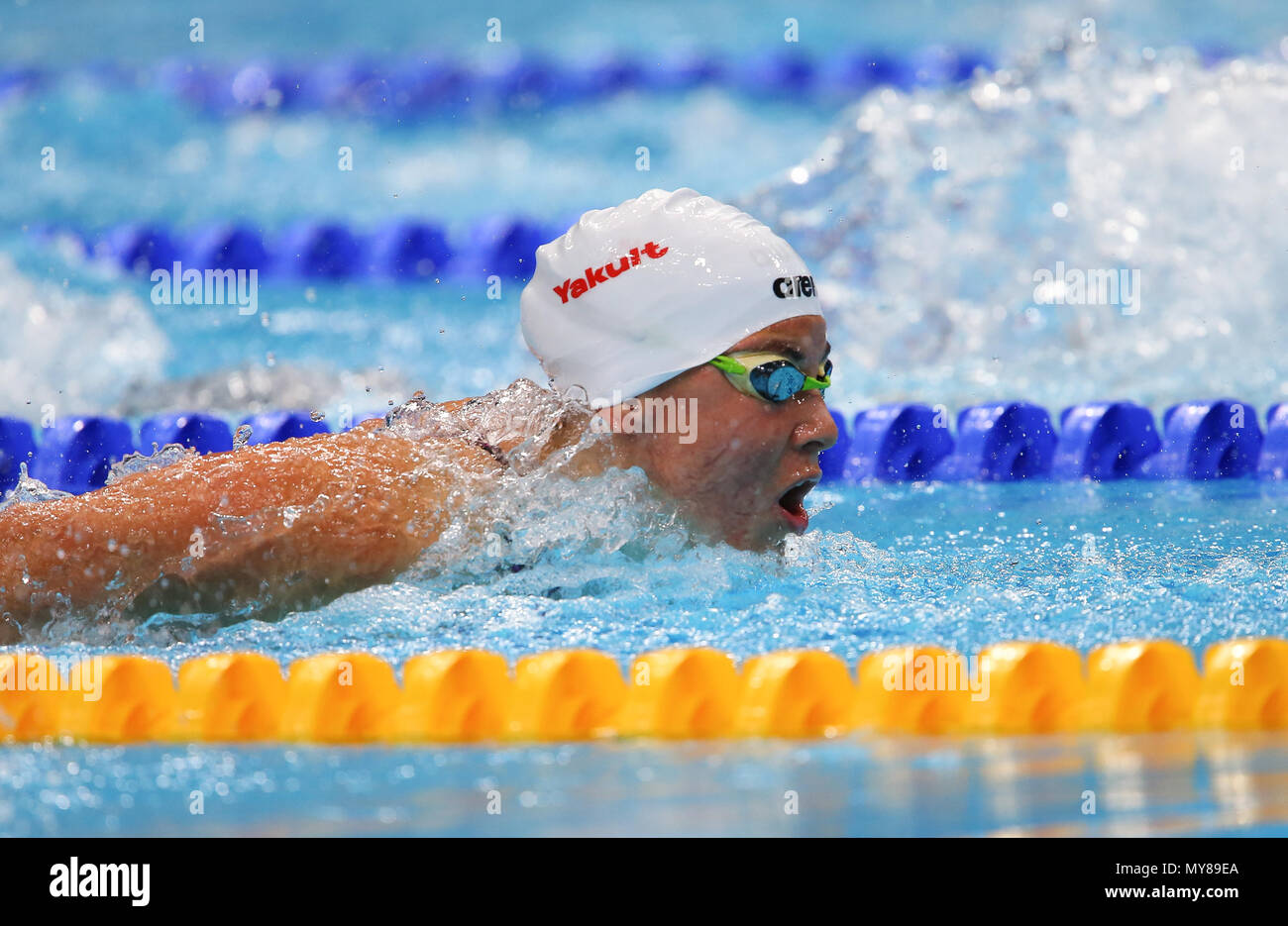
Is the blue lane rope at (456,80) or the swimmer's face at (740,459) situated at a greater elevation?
the blue lane rope at (456,80)

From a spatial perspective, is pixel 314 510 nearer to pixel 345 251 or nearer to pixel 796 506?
pixel 796 506

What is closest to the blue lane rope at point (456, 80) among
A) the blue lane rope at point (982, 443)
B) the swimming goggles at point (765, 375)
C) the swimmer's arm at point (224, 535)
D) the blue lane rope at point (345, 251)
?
the blue lane rope at point (345, 251)

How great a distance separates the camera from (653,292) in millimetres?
2760

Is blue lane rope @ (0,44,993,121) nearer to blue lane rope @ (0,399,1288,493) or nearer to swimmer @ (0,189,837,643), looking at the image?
blue lane rope @ (0,399,1288,493)

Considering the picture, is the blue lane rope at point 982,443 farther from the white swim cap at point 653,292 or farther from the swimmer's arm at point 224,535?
the swimmer's arm at point 224,535

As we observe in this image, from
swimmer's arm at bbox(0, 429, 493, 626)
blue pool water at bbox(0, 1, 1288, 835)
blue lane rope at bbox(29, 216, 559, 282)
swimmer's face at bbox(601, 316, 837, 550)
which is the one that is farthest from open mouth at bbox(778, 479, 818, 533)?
blue lane rope at bbox(29, 216, 559, 282)

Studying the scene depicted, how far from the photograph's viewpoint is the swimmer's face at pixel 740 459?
258cm

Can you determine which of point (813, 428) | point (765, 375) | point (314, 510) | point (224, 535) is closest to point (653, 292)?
point (765, 375)

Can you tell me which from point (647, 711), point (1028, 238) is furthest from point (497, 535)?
point (1028, 238)

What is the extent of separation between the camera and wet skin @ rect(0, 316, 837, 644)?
90.6 inches

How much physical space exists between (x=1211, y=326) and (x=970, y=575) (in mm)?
4241

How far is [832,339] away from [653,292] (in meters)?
4.38

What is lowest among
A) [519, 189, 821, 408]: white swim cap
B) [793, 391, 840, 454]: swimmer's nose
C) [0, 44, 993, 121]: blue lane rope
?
[793, 391, 840, 454]: swimmer's nose

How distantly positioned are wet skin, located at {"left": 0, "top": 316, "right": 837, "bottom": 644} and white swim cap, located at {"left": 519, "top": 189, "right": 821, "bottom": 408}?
2.4 inches
